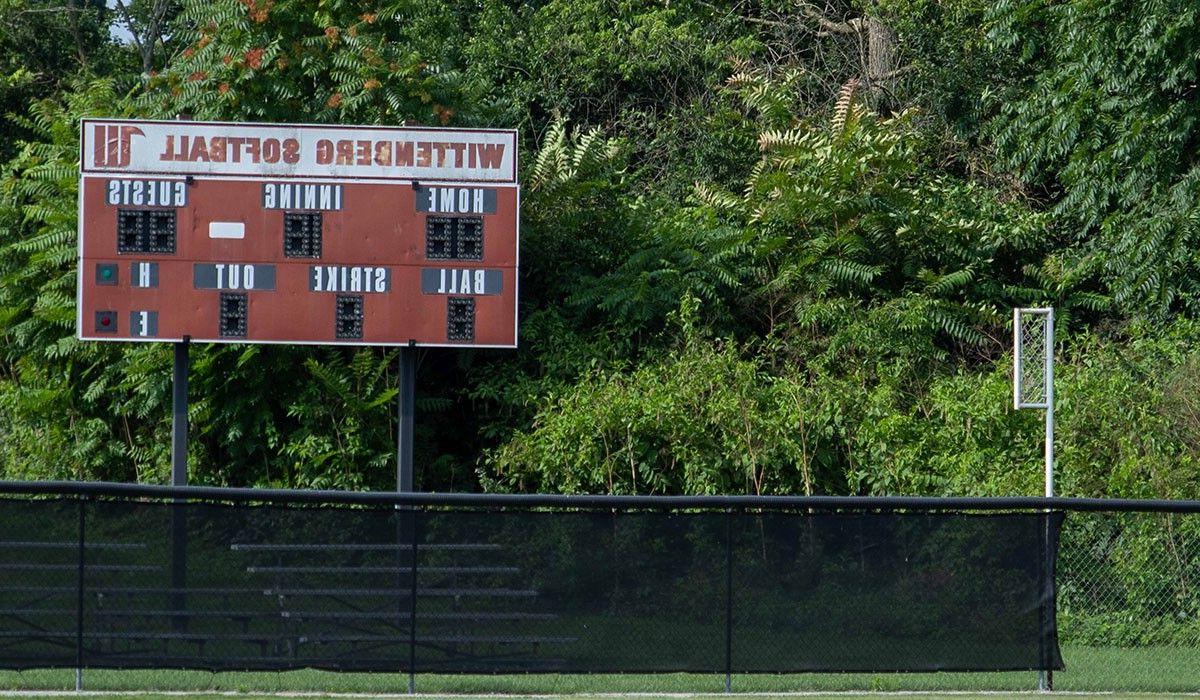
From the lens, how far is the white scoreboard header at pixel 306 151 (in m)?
12.9

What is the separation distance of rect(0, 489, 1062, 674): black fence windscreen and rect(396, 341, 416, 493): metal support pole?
4.39 m

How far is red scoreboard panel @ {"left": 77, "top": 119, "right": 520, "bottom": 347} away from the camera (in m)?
12.9

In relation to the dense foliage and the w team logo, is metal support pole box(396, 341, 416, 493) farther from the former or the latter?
the w team logo

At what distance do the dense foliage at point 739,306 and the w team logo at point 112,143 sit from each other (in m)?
2.62

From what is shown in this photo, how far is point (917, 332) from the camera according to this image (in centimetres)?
1670

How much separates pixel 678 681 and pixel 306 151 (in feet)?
21.5

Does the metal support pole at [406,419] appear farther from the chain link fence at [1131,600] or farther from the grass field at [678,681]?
the chain link fence at [1131,600]

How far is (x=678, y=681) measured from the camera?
9188 mm

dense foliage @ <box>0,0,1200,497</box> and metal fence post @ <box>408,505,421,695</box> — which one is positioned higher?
dense foliage @ <box>0,0,1200,497</box>

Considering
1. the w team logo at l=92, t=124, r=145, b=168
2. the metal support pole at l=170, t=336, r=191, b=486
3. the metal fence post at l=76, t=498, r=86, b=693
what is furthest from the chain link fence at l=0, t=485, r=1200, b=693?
the w team logo at l=92, t=124, r=145, b=168

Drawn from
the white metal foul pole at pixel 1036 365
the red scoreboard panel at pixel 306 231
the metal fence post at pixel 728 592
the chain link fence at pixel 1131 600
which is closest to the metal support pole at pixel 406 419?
the red scoreboard panel at pixel 306 231

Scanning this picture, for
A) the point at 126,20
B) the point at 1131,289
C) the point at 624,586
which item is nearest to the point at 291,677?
the point at 624,586

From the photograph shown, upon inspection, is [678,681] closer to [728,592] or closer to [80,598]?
[728,592]

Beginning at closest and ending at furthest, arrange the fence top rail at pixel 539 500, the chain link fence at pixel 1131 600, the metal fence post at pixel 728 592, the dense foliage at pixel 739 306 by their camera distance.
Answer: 1. the fence top rail at pixel 539 500
2. the metal fence post at pixel 728 592
3. the chain link fence at pixel 1131 600
4. the dense foliage at pixel 739 306
